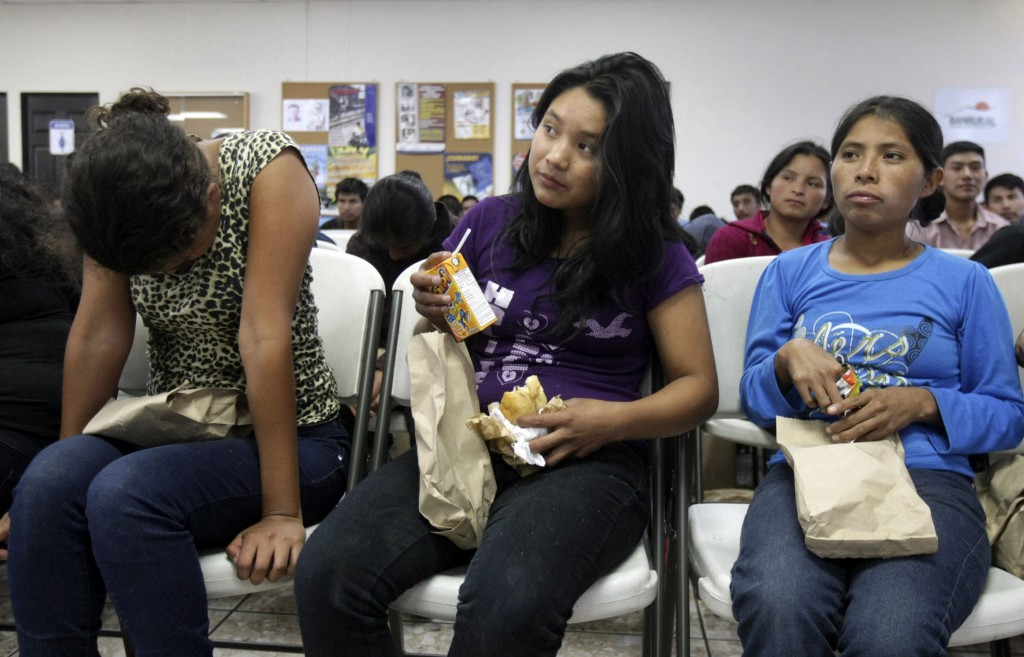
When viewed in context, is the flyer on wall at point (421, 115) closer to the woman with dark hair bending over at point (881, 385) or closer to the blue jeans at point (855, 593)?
the woman with dark hair bending over at point (881, 385)

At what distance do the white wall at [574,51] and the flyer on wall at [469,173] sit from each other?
143 millimetres

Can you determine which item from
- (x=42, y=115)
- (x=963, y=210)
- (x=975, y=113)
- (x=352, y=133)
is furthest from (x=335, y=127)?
(x=975, y=113)

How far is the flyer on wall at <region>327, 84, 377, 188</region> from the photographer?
8.46m

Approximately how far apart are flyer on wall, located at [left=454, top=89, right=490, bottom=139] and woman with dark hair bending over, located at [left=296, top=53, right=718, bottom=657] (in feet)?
22.9

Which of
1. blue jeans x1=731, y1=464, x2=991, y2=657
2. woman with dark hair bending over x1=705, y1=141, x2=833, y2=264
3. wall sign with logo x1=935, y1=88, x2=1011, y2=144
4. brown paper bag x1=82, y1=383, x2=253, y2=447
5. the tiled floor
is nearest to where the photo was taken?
blue jeans x1=731, y1=464, x2=991, y2=657

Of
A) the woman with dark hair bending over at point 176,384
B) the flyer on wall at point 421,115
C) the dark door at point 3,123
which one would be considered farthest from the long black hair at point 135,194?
the dark door at point 3,123

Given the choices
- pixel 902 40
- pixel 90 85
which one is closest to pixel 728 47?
pixel 902 40

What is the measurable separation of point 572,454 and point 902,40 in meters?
8.06

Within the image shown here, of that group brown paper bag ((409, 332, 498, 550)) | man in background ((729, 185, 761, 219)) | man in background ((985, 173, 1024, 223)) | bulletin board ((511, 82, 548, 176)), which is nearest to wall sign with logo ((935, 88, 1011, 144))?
man in background ((729, 185, 761, 219))

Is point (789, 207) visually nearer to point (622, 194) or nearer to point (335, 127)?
point (622, 194)

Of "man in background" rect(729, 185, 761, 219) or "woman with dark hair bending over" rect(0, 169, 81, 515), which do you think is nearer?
"woman with dark hair bending over" rect(0, 169, 81, 515)

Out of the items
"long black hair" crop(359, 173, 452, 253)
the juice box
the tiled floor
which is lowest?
the tiled floor

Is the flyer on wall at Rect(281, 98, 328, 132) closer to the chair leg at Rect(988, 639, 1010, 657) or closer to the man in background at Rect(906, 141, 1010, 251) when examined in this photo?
the man in background at Rect(906, 141, 1010, 251)

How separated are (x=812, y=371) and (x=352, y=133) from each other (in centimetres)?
771
